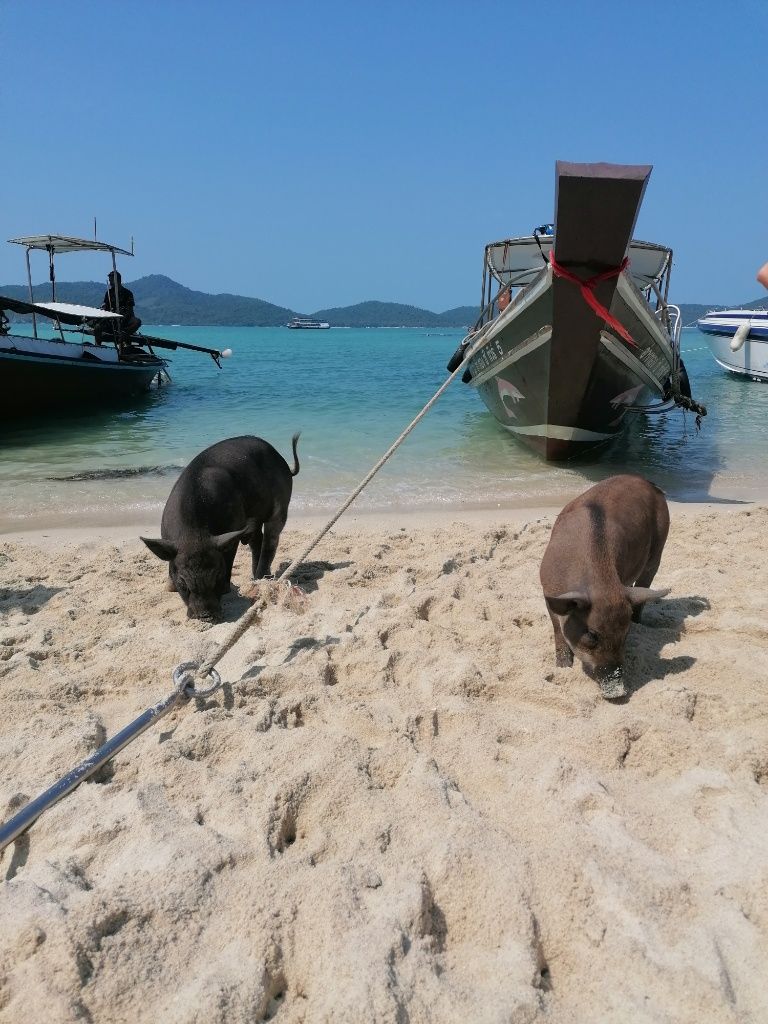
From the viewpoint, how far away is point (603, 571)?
383cm

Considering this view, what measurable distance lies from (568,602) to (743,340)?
22.6 meters

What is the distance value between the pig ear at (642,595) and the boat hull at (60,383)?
15341mm

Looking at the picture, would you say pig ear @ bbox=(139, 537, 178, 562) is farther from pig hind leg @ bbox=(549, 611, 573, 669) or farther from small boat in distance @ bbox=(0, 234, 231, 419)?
small boat in distance @ bbox=(0, 234, 231, 419)

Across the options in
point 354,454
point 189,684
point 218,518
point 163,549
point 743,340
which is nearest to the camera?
point 189,684

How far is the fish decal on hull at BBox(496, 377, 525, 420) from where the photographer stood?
11898mm

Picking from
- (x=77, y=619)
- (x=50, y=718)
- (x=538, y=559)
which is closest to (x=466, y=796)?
(x=50, y=718)

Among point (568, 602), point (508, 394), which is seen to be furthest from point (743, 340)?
point (568, 602)

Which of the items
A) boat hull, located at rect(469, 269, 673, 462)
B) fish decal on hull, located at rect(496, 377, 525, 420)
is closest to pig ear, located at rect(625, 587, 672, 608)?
boat hull, located at rect(469, 269, 673, 462)

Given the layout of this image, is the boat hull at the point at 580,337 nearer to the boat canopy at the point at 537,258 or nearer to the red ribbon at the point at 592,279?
the red ribbon at the point at 592,279

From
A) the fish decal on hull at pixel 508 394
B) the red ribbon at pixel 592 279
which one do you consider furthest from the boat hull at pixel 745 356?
the red ribbon at pixel 592 279

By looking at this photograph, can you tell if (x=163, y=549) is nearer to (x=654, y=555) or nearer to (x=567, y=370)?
(x=654, y=555)

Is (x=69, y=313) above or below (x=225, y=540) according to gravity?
above

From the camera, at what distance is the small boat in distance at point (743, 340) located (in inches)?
953

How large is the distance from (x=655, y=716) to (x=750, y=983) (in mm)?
1468
